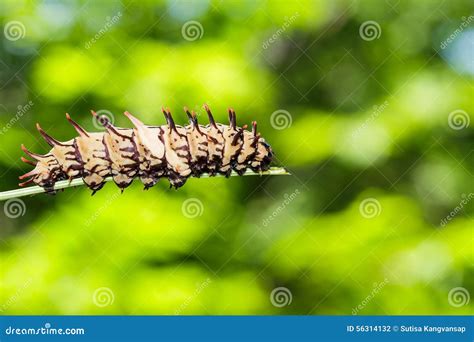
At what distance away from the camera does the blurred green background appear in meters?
3.61

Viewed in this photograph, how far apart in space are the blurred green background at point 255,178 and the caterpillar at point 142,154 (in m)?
1.06

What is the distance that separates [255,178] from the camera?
3.73 m

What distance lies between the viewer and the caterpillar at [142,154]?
2.37 metres

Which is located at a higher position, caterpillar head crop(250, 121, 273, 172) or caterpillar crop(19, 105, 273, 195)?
caterpillar head crop(250, 121, 273, 172)

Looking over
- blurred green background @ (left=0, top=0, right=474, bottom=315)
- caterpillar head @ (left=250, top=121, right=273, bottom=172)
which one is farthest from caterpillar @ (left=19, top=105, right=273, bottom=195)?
blurred green background @ (left=0, top=0, right=474, bottom=315)

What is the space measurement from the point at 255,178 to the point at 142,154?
1448mm

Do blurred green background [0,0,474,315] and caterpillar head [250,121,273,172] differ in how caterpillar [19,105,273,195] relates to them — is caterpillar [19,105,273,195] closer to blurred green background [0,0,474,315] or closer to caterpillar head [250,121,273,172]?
caterpillar head [250,121,273,172]

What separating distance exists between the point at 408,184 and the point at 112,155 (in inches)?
88.6

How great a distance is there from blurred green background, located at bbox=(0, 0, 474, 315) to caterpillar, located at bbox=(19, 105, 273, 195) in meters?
1.06

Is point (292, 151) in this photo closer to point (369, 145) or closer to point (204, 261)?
point (369, 145)

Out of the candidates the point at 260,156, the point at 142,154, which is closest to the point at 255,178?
the point at 260,156

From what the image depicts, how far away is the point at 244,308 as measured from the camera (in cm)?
364

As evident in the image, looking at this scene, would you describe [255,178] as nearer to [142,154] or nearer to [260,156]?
[260,156]

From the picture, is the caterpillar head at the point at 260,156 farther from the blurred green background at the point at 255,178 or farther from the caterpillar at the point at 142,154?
the blurred green background at the point at 255,178
